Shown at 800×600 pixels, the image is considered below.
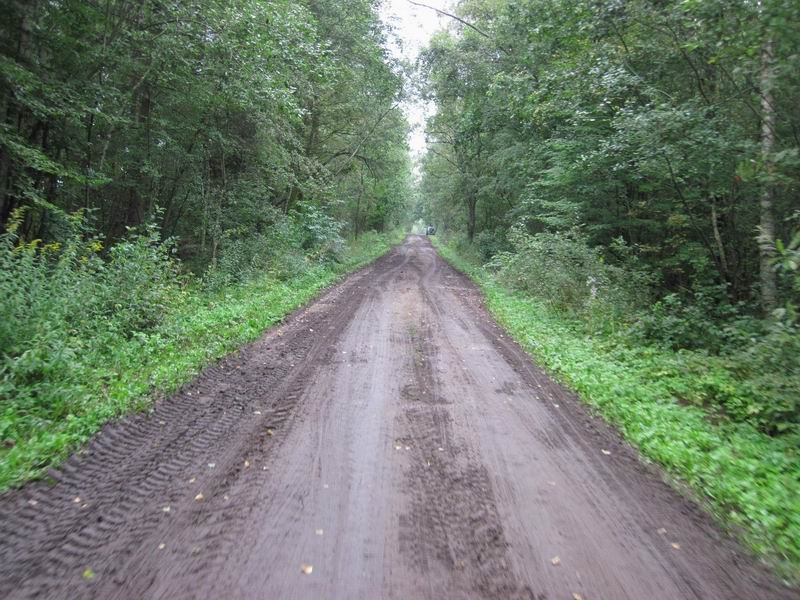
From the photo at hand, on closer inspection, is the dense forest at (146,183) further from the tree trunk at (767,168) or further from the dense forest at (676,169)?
the tree trunk at (767,168)

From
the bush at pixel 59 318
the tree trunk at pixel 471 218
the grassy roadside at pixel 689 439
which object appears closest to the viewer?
the grassy roadside at pixel 689 439

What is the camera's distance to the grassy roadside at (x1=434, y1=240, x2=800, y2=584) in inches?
135

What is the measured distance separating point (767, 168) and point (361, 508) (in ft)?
23.4

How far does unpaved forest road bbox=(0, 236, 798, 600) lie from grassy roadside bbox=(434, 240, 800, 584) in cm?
24

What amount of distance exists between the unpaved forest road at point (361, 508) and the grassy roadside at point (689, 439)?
0.24 metres

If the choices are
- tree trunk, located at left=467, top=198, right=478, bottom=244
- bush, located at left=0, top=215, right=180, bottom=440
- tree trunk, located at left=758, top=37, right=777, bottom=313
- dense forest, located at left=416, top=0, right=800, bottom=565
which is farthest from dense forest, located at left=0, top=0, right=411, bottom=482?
tree trunk, located at left=467, top=198, right=478, bottom=244

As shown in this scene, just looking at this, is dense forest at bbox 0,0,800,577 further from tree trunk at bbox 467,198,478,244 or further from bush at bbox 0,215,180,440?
tree trunk at bbox 467,198,478,244

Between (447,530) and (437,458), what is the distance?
3.44 ft

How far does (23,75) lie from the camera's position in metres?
7.65

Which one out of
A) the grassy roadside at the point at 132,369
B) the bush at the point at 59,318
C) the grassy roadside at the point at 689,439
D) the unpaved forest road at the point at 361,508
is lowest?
the grassy roadside at the point at 689,439

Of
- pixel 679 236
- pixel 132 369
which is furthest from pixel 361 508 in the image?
pixel 679 236

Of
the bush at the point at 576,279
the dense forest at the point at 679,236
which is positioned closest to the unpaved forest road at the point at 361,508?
the dense forest at the point at 679,236

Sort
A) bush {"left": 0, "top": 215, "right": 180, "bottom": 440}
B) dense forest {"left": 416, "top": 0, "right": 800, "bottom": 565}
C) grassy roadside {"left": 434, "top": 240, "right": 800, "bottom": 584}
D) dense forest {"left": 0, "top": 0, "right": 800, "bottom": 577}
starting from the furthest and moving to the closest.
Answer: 1. dense forest {"left": 0, "top": 0, "right": 800, "bottom": 577}
2. dense forest {"left": 416, "top": 0, "right": 800, "bottom": 565}
3. bush {"left": 0, "top": 215, "right": 180, "bottom": 440}
4. grassy roadside {"left": 434, "top": 240, "right": 800, "bottom": 584}

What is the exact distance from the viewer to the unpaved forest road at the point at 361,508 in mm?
2738
